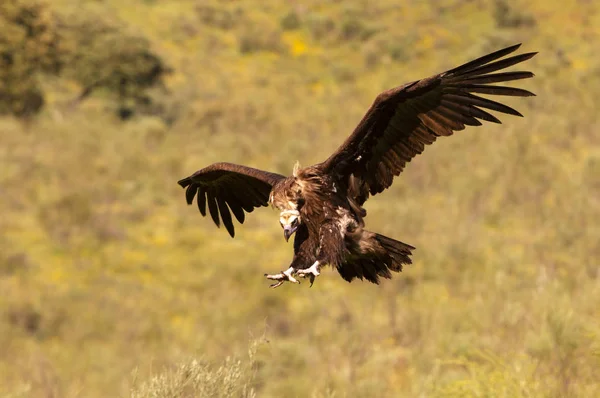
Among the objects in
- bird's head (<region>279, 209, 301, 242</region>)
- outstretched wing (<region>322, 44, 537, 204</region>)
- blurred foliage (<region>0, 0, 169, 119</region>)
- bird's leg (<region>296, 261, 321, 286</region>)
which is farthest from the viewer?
blurred foliage (<region>0, 0, 169, 119</region>)

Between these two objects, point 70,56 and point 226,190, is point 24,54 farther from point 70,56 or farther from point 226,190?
point 226,190

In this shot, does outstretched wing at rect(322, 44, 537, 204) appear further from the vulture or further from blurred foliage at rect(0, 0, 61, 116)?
blurred foliage at rect(0, 0, 61, 116)

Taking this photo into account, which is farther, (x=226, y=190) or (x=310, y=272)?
(x=226, y=190)

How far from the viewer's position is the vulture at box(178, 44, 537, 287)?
6797 millimetres

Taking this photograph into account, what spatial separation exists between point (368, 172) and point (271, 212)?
21.7 meters

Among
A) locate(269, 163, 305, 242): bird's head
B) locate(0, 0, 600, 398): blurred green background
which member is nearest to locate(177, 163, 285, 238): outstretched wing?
locate(269, 163, 305, 242): bird's head

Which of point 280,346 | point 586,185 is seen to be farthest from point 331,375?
point 586,185

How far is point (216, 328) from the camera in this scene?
1902 cm

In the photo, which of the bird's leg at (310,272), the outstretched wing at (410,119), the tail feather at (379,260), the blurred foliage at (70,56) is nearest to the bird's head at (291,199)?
the outstretched wing at (410,119)

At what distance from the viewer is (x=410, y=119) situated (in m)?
7.20

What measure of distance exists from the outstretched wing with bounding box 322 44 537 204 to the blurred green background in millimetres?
1823

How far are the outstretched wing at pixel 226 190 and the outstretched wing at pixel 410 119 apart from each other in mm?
1486

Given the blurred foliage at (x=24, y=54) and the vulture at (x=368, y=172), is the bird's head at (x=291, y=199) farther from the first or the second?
the blurred foliage at (x=24, y=54)

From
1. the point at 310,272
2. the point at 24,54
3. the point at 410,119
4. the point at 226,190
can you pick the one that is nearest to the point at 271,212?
the point at 24,54
